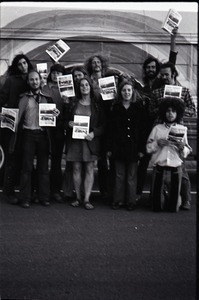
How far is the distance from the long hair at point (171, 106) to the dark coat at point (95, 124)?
68 centimetres

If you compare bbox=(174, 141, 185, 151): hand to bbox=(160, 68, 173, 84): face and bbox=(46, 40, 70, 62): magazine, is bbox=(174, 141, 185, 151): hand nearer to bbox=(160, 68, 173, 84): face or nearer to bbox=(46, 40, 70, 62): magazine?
bbox=(160, 68, 173, 84): face

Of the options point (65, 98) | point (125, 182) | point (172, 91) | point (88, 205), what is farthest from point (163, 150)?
point (65, 98)

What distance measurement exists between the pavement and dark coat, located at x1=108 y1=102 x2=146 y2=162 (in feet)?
2.10

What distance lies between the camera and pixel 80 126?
6.12m

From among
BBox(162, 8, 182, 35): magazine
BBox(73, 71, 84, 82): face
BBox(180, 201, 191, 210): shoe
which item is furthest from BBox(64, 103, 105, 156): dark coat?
BBox(162, 8, 182, 35): magazine

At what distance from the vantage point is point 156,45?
8.62m

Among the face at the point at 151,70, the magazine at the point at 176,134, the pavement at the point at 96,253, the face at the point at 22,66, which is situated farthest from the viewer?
the face at the point at 151,70

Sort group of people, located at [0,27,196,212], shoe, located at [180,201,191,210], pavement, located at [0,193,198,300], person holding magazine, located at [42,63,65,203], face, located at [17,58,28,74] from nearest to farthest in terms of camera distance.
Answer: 1. pavement, located at [0,193,198,300]
2. group of people, located at [0,27,196,212]
3. shoe, located at [180,201,191,210]
4. person holding magazine, located at [42,63,65,203]
5. face, located at [17,58,28,74]

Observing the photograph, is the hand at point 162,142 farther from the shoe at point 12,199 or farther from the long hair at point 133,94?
the shoe at point 12,199

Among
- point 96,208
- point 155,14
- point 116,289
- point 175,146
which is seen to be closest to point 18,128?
point 96,208

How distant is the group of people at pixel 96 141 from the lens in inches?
240

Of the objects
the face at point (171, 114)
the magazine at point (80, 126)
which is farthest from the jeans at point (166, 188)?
the magazine at point (80, 126)

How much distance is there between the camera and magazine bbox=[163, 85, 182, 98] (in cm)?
618

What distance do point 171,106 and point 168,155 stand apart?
0.55 meters
